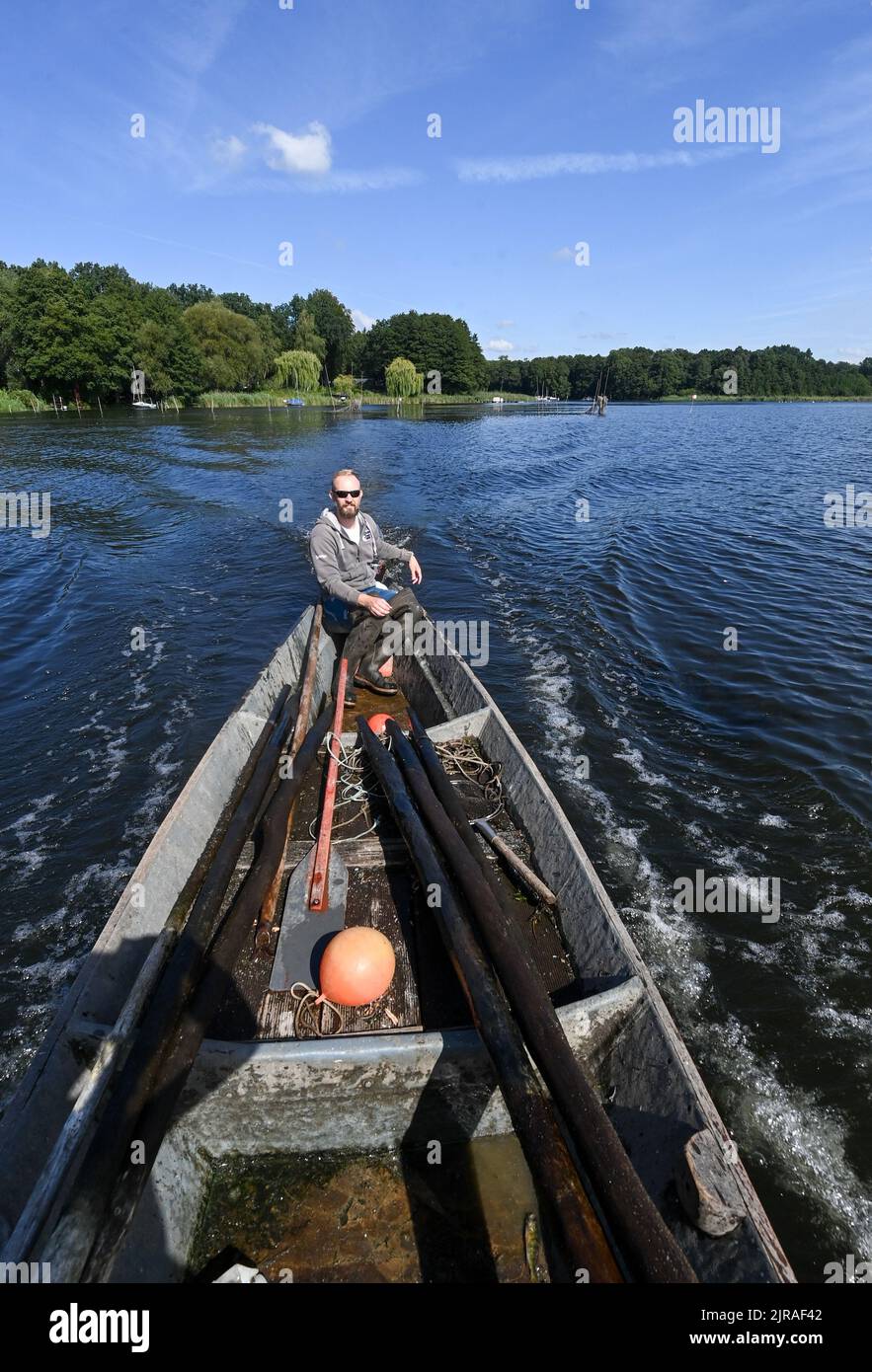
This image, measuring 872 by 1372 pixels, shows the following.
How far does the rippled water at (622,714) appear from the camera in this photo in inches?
208

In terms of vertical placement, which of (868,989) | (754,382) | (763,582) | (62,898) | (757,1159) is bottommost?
(757,1159)

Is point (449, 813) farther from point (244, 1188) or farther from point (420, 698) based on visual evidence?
point (420, 698)

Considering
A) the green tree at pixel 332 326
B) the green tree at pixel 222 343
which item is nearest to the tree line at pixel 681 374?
the green tree at pixel 332 326

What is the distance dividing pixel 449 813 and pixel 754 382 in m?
173

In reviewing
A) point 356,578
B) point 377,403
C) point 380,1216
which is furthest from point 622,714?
point 377,403

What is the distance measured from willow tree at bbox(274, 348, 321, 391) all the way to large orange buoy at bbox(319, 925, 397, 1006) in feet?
341

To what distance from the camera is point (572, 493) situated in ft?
101

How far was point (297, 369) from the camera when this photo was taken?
92.4 meters

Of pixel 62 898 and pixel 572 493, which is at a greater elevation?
pixel 572 493

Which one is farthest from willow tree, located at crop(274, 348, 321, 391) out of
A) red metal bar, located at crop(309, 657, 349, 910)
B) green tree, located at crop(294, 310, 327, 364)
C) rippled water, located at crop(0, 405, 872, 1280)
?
red metal bar, located at crop(309, 657, 349, 910)
